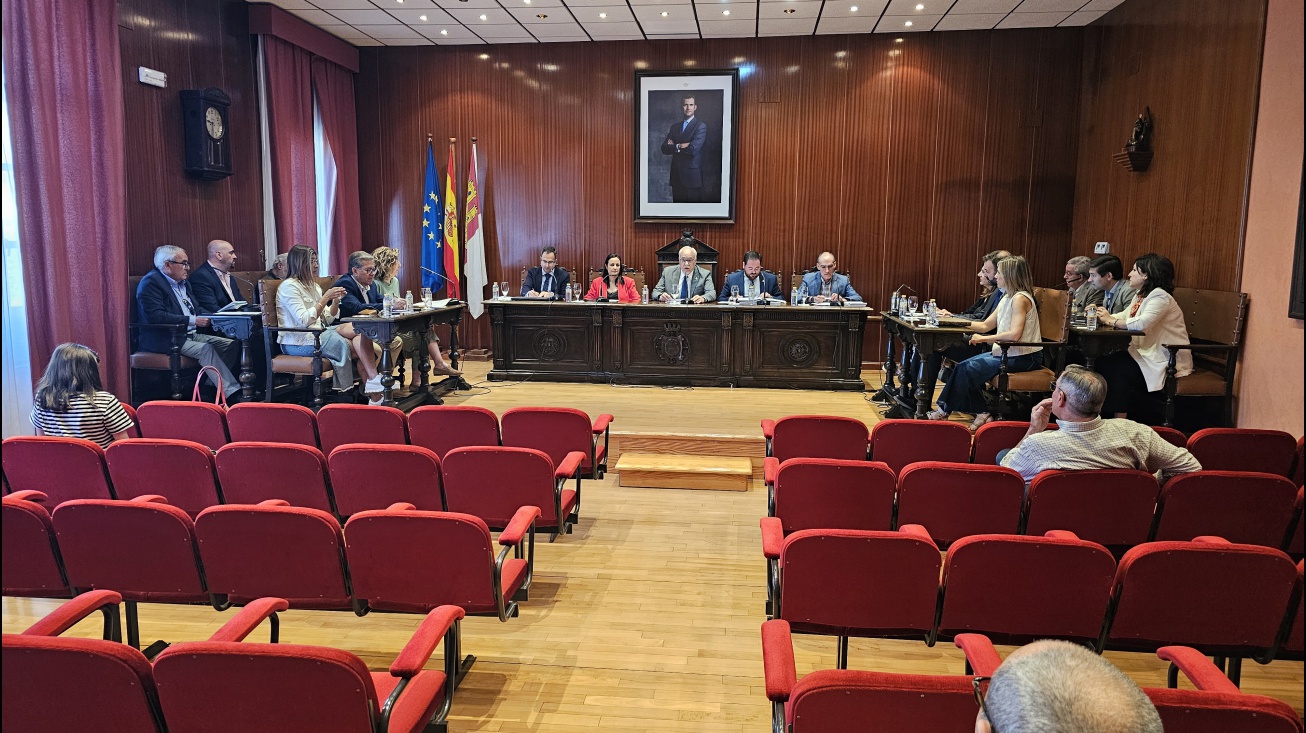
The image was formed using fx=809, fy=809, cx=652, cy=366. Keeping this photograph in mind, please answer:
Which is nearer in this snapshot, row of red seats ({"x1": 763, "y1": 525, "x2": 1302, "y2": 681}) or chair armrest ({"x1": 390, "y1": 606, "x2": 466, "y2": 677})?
chair armrest ({"x1": 390, "y1": 606, "x2": 466, "y2": 677})

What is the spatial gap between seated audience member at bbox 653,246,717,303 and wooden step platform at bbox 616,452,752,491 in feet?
8.49

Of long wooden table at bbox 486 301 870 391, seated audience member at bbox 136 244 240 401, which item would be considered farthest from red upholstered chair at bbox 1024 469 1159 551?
seated audience member at bbox 136 244 240 401

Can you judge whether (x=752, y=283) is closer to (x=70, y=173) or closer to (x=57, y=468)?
(x=70, y=173)

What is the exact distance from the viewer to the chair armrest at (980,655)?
1.87 metres

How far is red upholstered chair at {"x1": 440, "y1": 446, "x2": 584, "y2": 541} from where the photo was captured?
3254 millimetres

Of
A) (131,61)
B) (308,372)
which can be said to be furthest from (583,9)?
(308,372)

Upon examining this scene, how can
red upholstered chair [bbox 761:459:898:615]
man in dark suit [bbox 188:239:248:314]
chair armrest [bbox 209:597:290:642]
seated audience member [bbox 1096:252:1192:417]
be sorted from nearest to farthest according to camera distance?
chair armrest [bbox 209:597:290:642] < red upholstered chair [bbox 761:459:898:615] < seated audience member [bbox 1096:252:1192:417] < man in dark suit [bbox 188:239:248:314]

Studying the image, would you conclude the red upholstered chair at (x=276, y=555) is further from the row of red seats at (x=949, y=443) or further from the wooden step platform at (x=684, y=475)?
the wooden step platform at (x=684, y=475)

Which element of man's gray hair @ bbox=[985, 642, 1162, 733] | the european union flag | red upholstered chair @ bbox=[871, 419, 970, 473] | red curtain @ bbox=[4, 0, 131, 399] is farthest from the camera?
the european union flag

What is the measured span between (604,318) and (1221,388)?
4.76 metres

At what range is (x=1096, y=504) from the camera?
9.62ft

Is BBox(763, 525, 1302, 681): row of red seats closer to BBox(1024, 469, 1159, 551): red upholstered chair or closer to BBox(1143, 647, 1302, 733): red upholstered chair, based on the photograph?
BBox(1024, 469, 1159, 551): red upholstered chair

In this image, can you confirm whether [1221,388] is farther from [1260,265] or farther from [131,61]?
[131,61]

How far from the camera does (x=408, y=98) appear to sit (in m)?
9.25
